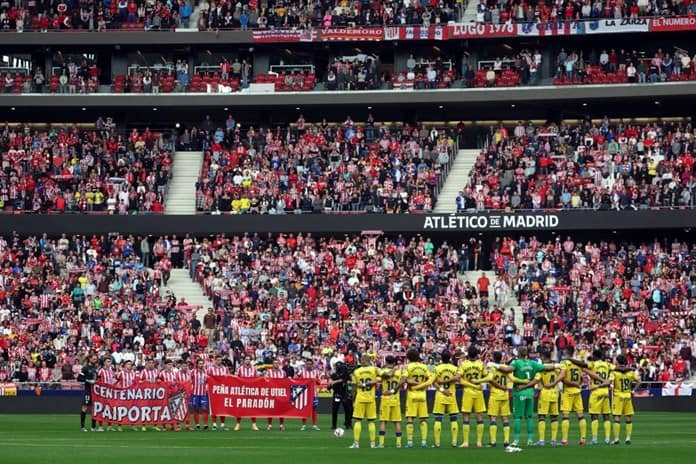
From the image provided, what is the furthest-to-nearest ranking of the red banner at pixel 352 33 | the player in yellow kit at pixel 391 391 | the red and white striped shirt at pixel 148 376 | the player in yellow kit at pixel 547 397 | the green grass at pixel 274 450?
the red banner at pixel 352 33
the red and white striped shirt at pixel 148 376
the player in yellow kit at pixel 547 397
the player in yellow kit at pixel 391 391
the green grass at pixel 274 450

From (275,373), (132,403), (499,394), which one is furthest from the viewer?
(275,373)

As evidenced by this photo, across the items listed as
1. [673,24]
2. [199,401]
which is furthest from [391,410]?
[673,24]

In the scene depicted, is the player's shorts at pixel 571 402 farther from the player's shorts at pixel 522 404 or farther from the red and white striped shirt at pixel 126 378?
the red and white striped shirt at pixel 126 378

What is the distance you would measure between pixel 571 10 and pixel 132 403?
35.3 meters

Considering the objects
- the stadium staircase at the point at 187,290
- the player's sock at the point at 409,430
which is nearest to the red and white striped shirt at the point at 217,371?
the player's sock at the point at 409,430

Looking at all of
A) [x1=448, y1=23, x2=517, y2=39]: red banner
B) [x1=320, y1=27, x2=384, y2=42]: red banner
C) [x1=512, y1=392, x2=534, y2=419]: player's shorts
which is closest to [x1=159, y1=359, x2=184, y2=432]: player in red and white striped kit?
[x1=512, y1=392, x2=534, y2=419]: player's shorts

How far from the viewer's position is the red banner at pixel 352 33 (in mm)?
64688

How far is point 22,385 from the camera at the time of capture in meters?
47.9

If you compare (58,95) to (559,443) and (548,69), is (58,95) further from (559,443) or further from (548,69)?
(559,443)

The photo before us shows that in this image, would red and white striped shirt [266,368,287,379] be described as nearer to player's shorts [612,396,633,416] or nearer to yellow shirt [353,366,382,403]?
yellow shirt [353,366,382,403]

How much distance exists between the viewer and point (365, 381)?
27922mm

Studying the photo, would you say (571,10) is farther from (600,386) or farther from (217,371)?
(600,386)

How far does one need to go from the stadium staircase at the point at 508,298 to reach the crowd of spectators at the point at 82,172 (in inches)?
556

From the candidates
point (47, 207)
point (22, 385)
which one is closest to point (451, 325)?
point (22, 385)
